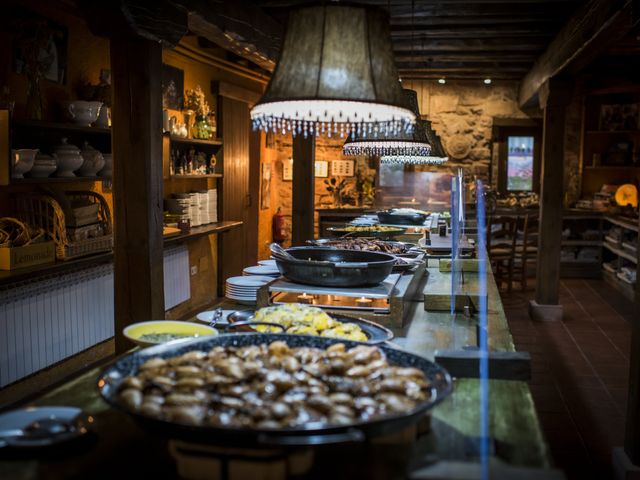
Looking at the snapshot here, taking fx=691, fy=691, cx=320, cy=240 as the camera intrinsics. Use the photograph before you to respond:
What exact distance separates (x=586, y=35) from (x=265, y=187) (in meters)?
5.73

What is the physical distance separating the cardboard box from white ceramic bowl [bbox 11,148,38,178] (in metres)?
0.47

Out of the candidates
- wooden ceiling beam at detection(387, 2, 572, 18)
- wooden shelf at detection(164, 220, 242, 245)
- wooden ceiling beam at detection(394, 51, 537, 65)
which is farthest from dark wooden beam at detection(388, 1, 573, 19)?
wooden shelf at detection(164, 220, 242, 245)

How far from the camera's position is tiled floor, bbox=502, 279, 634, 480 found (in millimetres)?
3963

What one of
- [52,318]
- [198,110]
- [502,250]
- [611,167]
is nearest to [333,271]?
[52,318]

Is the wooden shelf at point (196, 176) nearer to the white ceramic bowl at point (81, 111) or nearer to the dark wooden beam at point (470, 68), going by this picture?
the white ceramic bowl at point (81, 111)

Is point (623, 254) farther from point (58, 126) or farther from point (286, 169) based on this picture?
point (58, 126)

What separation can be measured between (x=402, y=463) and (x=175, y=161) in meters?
6.01

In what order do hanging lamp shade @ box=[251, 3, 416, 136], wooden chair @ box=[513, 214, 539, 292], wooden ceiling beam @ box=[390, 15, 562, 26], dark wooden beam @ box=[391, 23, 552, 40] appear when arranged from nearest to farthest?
hanging lamp shade @ box=[251, 3, 416, 136], wooden ceiling beam @ box=[390, 15, 562, 26], dark wooden beam @ box=[391, 23, 552, 40], wooden chair @ box=[513, 214, 539, 292]

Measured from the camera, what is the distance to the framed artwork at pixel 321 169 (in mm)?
10812

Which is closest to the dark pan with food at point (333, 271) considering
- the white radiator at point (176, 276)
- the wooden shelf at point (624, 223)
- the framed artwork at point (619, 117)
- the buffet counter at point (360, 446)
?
the buffet counter at point (360, 446)

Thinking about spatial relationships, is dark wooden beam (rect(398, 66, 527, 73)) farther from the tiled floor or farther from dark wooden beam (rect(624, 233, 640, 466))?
dark wooden beam (rect(624, 233, 640, 466))

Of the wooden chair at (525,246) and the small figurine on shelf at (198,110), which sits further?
the wooden chair at (525,246)

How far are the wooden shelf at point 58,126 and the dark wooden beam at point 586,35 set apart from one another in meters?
3.66

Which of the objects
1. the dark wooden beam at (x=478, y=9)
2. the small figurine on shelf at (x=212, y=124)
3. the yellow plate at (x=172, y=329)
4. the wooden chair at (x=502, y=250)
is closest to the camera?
the yellow plate at (x=172, y=329)
